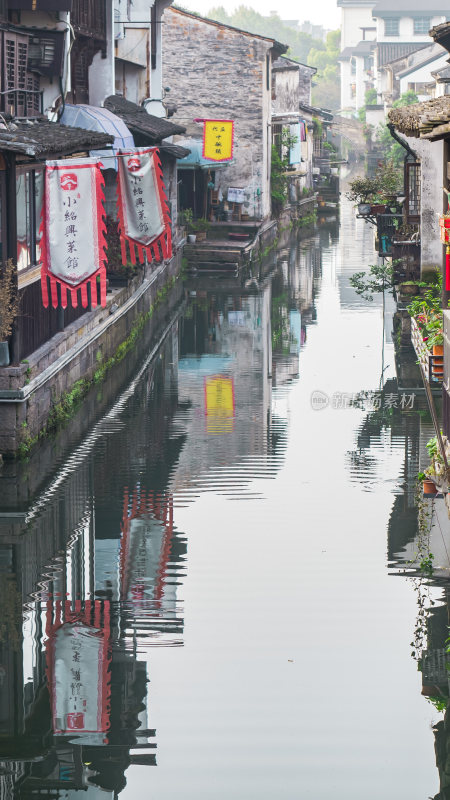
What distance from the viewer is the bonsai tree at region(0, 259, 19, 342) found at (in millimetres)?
17266

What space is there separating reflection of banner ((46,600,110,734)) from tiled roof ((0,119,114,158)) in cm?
651

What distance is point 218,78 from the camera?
152 feet

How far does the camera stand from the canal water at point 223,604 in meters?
9.77

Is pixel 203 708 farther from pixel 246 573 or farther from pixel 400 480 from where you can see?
pixel 400 480

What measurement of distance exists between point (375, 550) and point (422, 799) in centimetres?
572

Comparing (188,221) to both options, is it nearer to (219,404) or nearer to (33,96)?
(219,404)

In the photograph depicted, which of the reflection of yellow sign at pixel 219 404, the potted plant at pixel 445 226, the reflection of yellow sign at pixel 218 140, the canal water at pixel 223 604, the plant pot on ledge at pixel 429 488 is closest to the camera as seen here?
the canal water at pixel 223 604

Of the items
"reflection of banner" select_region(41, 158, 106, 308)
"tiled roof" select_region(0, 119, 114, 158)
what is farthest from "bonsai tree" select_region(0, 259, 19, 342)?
"tiled roof" select_region(0, 119, 114, 158)

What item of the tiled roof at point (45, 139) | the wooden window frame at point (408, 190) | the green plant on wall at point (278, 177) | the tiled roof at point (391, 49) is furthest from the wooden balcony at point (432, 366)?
the tiled roof at point (391, 49)

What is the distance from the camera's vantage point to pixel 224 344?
29.7 m

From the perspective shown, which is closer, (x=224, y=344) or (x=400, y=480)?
(x=400, y=480)

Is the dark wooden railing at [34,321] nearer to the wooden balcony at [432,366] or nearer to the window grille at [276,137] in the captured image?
the wooden balcony at [432,366]

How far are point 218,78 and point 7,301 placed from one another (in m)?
31.0

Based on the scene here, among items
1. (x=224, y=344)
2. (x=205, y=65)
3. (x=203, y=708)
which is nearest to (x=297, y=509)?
(x=203, y=708)
